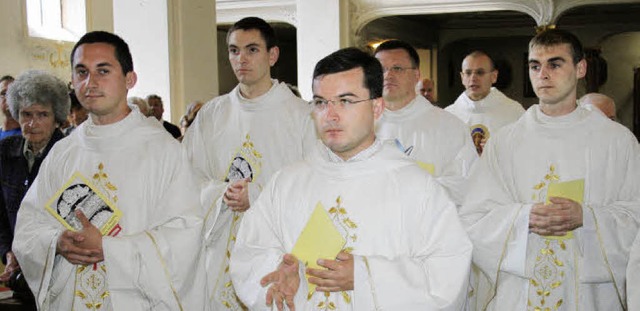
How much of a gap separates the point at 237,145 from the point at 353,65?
5.61 feet

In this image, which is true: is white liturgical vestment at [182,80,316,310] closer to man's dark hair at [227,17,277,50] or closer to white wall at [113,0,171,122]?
man's dark hair at [227,17,277,50]

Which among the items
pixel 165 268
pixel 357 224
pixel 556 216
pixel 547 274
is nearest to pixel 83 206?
pixel 165 268

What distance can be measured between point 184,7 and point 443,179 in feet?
13.0

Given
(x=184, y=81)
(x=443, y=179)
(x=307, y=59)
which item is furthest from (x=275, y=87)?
(x=307, y=59)

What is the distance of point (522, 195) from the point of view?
387 cm

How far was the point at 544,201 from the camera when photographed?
3.81m

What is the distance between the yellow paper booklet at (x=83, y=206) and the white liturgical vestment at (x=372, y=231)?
2.17 feet

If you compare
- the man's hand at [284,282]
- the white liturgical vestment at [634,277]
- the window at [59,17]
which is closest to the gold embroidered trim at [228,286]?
the man's hand at [284,282]

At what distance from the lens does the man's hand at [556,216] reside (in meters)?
3.50

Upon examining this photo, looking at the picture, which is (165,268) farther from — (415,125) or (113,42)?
(415,125)

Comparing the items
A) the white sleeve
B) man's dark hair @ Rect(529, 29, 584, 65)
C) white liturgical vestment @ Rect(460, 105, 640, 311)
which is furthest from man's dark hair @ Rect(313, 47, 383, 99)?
man's dark hair @ Rect(529, 29, 584, 65)

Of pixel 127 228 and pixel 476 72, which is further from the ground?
pixel 476 72

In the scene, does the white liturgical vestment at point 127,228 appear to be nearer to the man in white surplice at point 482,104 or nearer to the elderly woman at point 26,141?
the elderly woman at point 26,141

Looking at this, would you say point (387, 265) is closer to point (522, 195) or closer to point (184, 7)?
point (522, 195)
